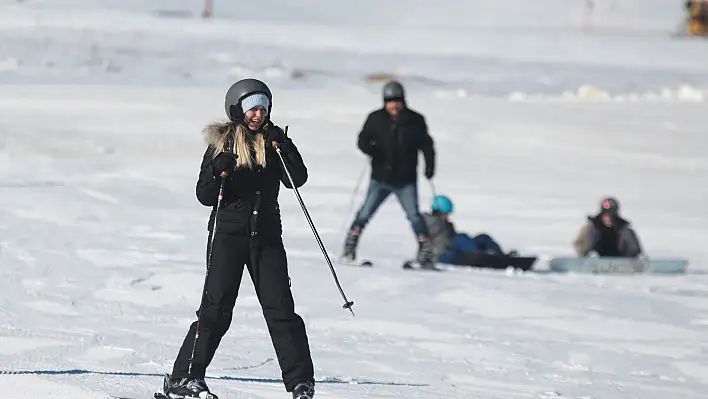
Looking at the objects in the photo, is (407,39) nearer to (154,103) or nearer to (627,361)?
(154,103)

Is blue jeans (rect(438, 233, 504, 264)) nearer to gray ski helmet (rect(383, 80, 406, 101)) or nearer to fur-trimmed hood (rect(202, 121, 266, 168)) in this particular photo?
gray ski helmet (rect(383, 80, 406, 101))

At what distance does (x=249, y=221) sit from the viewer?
18.4ft

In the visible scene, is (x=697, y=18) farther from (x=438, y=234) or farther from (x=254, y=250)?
(x=254, y=250)

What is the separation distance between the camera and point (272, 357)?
7.75 m

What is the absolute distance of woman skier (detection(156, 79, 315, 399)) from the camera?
5594mm

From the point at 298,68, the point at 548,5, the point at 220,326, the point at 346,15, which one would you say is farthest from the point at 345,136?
the point at 548,5

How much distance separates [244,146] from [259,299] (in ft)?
2.15

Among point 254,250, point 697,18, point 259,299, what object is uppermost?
point 697,18

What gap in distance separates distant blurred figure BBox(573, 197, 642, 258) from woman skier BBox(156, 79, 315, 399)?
23.9 ft

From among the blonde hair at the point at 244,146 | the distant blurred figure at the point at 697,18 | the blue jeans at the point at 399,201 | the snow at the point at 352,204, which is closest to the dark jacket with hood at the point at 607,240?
the snow at the point at 352,204

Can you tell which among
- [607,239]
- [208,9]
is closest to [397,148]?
[607,239]

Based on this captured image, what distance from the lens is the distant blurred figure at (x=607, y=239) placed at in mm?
12641

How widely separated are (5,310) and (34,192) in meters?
5.85

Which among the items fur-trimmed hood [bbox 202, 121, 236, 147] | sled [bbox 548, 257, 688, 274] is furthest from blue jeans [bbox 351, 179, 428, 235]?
fur-trimmed hood [bbox 202, 121, 236, 147]
